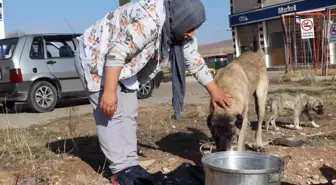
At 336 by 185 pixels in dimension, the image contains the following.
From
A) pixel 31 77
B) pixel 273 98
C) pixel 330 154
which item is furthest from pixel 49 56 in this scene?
pixel 330 154

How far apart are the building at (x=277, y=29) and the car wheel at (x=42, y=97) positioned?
987 centimetres

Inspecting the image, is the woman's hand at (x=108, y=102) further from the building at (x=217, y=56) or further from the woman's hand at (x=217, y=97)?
the building at (x=217, y=56)

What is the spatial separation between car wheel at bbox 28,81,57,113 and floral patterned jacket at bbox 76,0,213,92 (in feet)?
20.7

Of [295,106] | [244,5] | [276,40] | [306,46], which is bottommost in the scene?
[295,106]

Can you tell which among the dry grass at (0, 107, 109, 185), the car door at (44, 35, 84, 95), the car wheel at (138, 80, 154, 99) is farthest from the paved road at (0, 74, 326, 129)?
the dry grass at (0, 107, 109, 185)

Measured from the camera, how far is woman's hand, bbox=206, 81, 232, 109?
433 centimetres

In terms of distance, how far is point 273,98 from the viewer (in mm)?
7004

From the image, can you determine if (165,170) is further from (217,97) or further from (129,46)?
(129,46)

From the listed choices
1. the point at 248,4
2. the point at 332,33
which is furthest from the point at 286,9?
the point at 332,33

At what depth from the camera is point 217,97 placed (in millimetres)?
4410

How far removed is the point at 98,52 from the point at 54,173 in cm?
131

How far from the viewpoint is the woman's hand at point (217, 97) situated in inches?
170

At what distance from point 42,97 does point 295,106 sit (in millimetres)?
5704

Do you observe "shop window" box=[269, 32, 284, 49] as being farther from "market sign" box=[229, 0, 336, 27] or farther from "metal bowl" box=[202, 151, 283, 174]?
"metal bowl" box=[202, 151, 283, 174]
